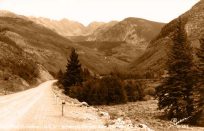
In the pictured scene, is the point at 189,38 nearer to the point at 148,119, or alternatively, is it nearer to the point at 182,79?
the point at 182,79

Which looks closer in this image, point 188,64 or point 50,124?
point 50,124

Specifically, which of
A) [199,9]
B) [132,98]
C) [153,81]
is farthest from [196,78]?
[199,9]

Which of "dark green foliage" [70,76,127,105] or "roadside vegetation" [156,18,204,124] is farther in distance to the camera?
"dark green foliage" [70,76,127,105]

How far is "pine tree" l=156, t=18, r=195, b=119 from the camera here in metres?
A: 44.2

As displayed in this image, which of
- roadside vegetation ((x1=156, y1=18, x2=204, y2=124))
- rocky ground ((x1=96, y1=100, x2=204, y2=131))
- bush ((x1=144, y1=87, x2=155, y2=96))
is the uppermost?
roadside vegetation ((x1=156, y1=18, x2=204, y2=124))

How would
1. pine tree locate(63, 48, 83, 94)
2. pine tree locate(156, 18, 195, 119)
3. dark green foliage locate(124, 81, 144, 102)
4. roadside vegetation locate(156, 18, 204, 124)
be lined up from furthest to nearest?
1. pine tree locate(63, 48, 83, 94)
2. dark green foliage locate(124, 81, 144, 102)
3. pine tree locate(156, 18, 195, 119)
4. roadside vegetation locate(156, 18, 204, 124)

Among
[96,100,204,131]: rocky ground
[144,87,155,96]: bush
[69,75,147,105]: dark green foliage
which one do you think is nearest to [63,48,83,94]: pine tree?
[69,75,147,105]: dark green foliage

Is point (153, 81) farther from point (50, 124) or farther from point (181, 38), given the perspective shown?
point (50, 124)

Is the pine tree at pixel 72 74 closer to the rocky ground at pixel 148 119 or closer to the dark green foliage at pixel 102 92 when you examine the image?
the dark green foliage at pixel 102 92

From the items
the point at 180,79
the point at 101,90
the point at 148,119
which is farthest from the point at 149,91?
the point at 148,119

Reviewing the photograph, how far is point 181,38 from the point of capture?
45.1m

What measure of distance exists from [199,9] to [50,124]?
16120cm

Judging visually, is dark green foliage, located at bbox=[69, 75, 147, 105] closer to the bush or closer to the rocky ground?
the rocky ground

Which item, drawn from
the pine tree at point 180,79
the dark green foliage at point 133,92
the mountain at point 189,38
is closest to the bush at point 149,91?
the dark green foliage at point 133,92
